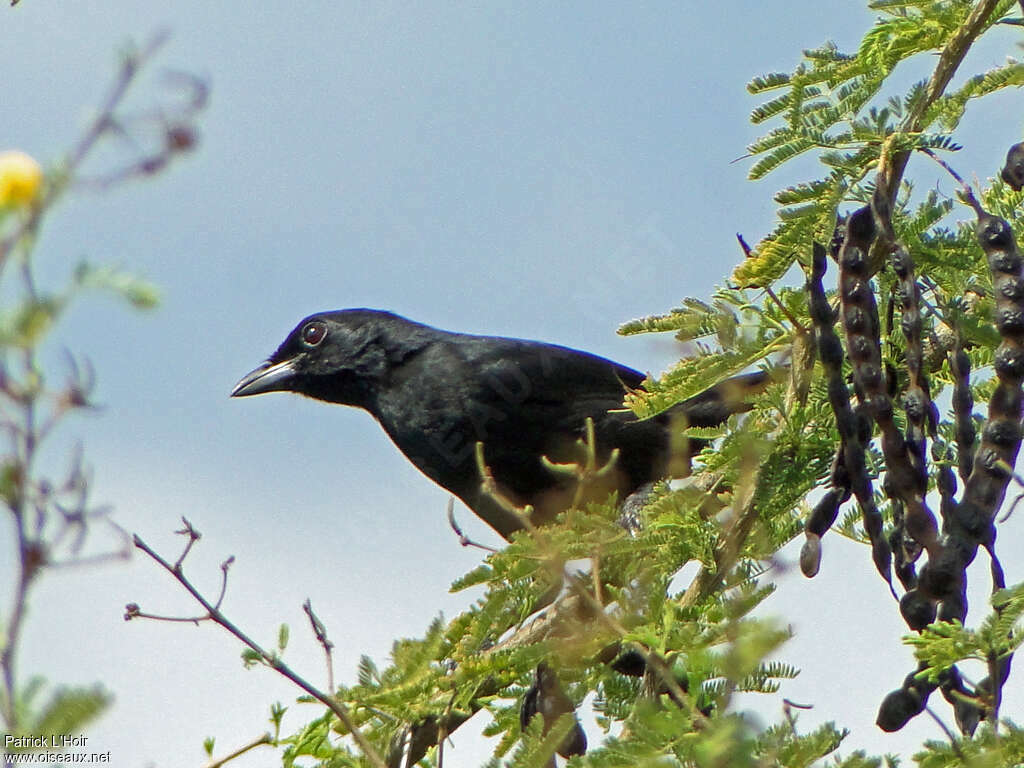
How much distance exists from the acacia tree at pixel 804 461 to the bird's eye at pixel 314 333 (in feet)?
12.1

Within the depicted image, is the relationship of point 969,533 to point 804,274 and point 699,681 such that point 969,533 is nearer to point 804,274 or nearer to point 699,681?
point 699,681

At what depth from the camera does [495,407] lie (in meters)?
6.33

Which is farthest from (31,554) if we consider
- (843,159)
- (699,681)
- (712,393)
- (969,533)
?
(712,393)

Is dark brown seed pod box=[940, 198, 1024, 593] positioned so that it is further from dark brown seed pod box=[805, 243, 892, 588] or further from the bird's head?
the bird's head

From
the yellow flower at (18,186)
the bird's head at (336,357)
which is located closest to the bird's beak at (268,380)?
the bird's head at (336,357)

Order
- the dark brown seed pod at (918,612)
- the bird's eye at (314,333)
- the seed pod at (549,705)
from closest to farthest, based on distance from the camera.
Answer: the dark brown seed pod at (918,612)
the seed pod at (549,705)
the bird's eye at (314,333)

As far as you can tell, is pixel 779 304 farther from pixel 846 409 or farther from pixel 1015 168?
pixel 1015 168

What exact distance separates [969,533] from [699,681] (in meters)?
0.65

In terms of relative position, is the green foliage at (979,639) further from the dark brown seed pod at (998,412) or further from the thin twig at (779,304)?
the thin twig at (779,304)

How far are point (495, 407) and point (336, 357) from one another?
1.23m

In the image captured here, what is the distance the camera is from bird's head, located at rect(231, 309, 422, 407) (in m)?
7.02

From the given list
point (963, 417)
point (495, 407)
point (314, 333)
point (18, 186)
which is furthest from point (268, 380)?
point (18, 186)

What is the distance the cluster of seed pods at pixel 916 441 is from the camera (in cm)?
248

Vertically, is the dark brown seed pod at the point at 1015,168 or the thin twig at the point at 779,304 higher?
the dark brown seed pod at the point at 1015,168
